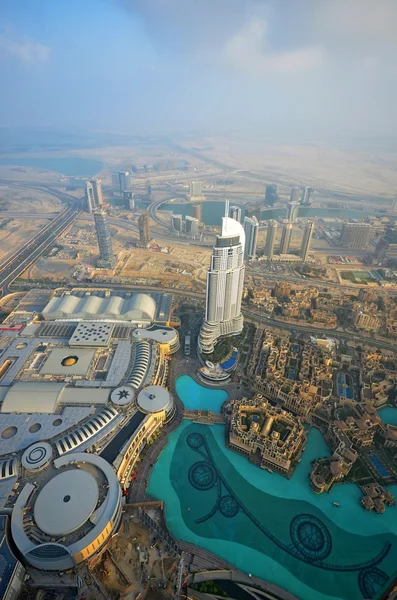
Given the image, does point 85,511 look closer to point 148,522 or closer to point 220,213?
point 148,522

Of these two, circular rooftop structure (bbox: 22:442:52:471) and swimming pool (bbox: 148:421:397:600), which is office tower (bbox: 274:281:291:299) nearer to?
swimming pool (bbox: 148:421:397:600)

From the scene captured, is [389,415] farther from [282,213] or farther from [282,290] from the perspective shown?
[282,213]

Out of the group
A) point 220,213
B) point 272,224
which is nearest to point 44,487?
point 272,224

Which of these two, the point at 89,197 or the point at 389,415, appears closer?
the point at 389,415

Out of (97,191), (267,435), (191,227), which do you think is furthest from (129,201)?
(267,435)

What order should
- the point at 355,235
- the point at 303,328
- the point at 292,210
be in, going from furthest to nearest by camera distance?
the point at 292,210, the point at 355,235, the point at 303,328

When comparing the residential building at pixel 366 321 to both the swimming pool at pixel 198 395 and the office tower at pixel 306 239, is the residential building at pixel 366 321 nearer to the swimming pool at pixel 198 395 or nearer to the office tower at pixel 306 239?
the swimming pool at pixel 198 395
